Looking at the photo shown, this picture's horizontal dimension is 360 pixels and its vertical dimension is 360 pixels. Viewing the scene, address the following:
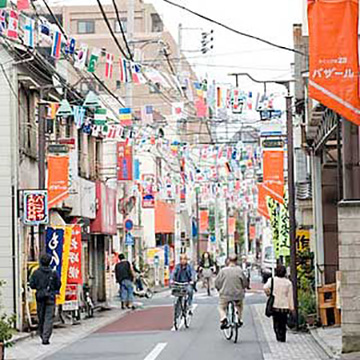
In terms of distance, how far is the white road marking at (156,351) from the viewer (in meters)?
17.5

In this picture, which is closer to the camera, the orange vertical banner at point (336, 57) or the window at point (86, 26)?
the orange vertical banner at point (336, 57)

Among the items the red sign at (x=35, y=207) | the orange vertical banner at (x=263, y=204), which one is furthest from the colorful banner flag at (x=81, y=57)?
the orange vertical banner at (x=263, y=204)

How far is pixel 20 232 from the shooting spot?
24.9 meters

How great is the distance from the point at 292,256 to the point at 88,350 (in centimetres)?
579

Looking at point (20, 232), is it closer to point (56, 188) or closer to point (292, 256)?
point (56, 188)

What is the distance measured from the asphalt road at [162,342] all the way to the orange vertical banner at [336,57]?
4851mm

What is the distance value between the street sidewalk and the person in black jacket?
4.48 m

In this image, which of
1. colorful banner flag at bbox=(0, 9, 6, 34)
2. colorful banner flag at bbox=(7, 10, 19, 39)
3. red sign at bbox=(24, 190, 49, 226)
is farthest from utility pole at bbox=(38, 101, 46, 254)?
colorful banner flag at bbox=(0, 9, 6, 34)

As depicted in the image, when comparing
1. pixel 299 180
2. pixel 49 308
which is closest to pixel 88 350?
pixel 49 308

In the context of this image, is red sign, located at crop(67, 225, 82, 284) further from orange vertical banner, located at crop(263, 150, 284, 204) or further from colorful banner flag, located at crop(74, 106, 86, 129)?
orange vertical banner, located at crop(263, 150, 284, 204)

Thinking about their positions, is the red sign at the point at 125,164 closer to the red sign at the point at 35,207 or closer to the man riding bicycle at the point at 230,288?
the red sign at the point at 35,207

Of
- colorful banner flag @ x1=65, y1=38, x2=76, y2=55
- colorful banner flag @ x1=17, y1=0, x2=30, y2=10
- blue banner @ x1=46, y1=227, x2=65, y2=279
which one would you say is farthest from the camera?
blue banner @ x1=46, y1=227, x2=65, y2=279

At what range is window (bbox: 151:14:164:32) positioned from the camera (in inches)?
3187

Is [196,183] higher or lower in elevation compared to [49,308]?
higher
